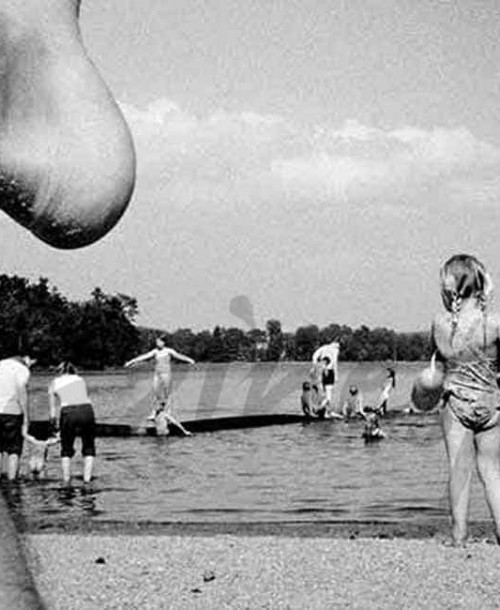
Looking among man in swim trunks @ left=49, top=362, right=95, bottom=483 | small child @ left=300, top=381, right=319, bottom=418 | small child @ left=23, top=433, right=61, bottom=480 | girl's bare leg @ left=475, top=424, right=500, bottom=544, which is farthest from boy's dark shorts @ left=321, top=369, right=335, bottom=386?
girl's bare leg @ left=475, top=424, right=500, bottom=544

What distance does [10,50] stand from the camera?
695mm

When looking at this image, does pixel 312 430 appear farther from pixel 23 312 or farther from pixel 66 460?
pixel 23 312

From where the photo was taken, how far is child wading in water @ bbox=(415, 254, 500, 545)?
8016 mm

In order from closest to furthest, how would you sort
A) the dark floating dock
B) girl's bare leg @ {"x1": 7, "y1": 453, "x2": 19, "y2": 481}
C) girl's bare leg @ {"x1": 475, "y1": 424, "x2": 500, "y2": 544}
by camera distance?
1. girl's bare leg @ {"x1": 475, "y1": 424, "x2": 500, "y2": 544}
2. girl's bare leg @ {"x1": 7, "y1": 453, "x2": 19, "y2": 481}
3. the dark floating dock

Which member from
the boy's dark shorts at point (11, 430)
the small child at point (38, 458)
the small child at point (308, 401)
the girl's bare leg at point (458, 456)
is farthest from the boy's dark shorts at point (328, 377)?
the girl's bare leg at point (458, 456)

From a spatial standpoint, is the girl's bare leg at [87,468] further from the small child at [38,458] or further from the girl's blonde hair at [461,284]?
the girl's blonde hair at [461,284]

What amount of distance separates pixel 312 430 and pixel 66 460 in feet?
53.5

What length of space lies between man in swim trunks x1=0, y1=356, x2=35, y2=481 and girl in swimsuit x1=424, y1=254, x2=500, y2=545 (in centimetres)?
446

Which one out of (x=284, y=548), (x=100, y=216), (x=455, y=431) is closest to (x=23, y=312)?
(x=100, y=216)

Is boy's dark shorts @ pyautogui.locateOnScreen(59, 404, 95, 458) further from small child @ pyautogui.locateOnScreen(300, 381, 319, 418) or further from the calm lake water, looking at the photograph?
small child @ pyautogui.locateOnScreen(300, 381, 319, 418)

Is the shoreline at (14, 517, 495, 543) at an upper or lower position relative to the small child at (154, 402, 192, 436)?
lower

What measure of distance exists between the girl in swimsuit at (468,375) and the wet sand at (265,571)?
60cm

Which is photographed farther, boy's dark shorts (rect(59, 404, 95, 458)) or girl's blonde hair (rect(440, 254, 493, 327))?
boy's dark shorts (rect(59, 404, 95, 458))

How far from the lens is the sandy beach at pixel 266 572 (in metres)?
8.02
